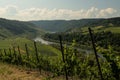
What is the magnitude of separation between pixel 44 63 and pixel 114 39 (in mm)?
110753

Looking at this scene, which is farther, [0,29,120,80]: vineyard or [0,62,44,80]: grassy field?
[0,62,44,80]: grassy field

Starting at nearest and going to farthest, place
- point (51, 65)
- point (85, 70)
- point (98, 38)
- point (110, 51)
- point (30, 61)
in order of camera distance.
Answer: point (110, 51) → point (85, 70) → point (30, 61) → point (51, 65) → point (98, 38)

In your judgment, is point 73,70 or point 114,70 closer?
point 114,70

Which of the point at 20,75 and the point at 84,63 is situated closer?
the point at 84,63

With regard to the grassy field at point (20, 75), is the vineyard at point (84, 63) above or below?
above

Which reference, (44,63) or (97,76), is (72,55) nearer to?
(97,76)

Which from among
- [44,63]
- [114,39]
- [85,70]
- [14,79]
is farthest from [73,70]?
[114,39]

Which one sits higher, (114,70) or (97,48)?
(97,48)

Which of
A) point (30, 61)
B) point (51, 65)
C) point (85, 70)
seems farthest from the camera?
point (51, 65)

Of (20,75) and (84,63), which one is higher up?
(84,63)

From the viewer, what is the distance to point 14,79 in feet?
165

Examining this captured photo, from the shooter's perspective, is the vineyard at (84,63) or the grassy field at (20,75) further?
the grassy field at (20,75)

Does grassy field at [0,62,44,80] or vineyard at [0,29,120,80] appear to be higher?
vineyard at [0,29,120,80]

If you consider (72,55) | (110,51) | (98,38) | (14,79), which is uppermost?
(110,51)
